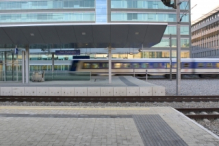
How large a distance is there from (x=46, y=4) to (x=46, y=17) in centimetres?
303

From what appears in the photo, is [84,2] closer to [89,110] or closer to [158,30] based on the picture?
[158,30]

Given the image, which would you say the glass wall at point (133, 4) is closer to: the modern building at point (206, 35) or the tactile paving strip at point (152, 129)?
the modern building at point (206, 35)

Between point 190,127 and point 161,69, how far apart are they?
88.2 ft

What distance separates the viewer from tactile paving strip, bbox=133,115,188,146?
18.2 ft

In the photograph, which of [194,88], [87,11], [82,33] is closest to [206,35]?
[87,11]

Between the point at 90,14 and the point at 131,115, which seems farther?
the point at 90,14

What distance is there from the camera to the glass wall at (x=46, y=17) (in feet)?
165

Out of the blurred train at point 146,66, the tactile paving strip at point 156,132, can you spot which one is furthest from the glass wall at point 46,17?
the tactile paving strip at point 156,132

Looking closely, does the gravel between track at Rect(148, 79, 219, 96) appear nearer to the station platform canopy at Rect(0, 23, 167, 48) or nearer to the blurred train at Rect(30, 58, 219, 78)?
the station platform canopy at Rect(0, 23, 167, 48)

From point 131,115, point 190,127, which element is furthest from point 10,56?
point 190,127

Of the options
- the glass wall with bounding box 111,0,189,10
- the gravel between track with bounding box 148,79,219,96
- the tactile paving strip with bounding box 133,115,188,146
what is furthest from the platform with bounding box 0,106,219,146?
the glass wall with bounding box 111,0,189,10

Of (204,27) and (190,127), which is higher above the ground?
(204,27)

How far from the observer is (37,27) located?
16672 millimetres

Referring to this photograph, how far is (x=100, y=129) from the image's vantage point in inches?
258
